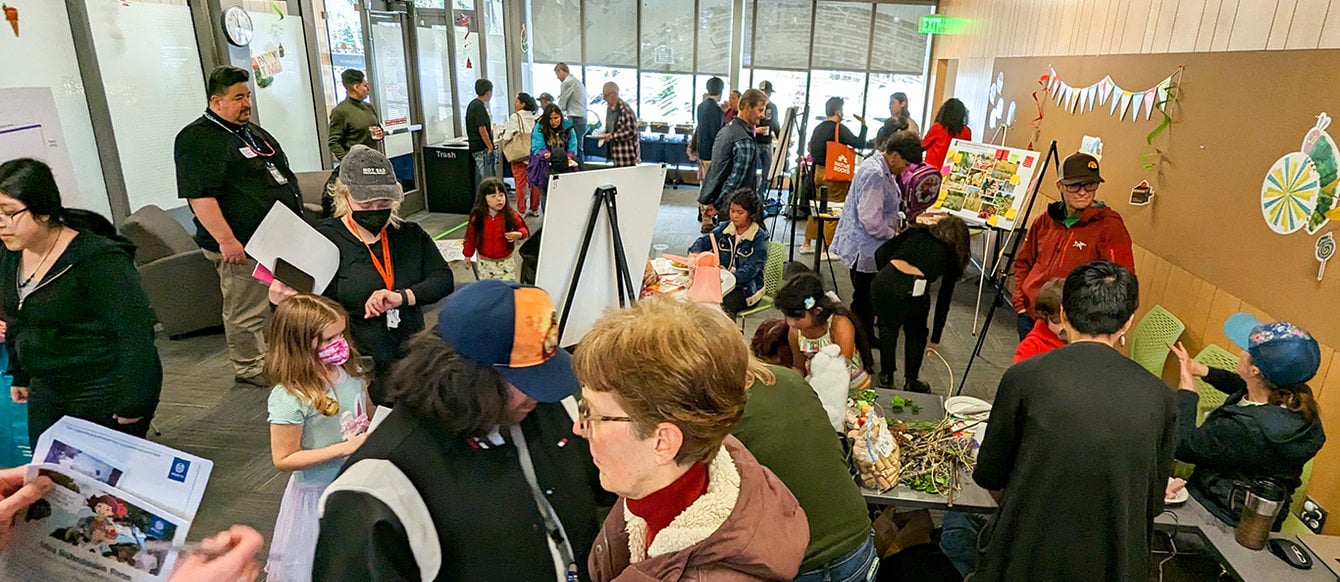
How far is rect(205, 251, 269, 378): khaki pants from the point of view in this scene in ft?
12.2

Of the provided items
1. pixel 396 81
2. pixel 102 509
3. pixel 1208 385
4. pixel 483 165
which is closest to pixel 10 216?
pixel 102 509

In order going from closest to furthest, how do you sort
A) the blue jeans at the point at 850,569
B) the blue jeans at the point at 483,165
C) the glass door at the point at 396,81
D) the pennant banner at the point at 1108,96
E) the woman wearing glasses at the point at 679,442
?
the woman wearing glasses at the point at 679,442 < the blue jeans at the point at 850,569 < the pennant banner at the point at 1108,96 < the glass door at the point at 396,81 < the blue jeans at the point at 483,165

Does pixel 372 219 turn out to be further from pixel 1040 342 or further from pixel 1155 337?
pixel 1155 337

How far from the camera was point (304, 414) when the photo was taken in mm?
1917

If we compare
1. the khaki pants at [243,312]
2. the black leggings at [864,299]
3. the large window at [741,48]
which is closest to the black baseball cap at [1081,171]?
the black leggings at [864,299]

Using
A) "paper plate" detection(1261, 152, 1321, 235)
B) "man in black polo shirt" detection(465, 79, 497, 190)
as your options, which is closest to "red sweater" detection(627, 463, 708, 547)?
"paper plate" detection(1261, 152, 1321, 235)

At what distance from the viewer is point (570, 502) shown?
1.24 metres

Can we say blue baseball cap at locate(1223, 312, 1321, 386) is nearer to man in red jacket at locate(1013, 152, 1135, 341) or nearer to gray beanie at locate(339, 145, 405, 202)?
man in red jacket at locate(1013, 152, 1135, 341)

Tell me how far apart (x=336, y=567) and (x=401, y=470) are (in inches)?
6.1

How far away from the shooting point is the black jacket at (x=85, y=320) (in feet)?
6.36

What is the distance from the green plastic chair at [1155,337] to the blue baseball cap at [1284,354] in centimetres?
149

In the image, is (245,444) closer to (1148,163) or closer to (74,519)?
(74,519)

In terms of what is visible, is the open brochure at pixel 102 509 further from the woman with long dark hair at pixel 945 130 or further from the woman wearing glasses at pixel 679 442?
the woman with long dark hair at pixel 945 130

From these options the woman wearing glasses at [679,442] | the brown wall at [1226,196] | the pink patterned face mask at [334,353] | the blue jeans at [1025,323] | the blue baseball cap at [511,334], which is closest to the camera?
the woman wearing glasses at [679,442]
